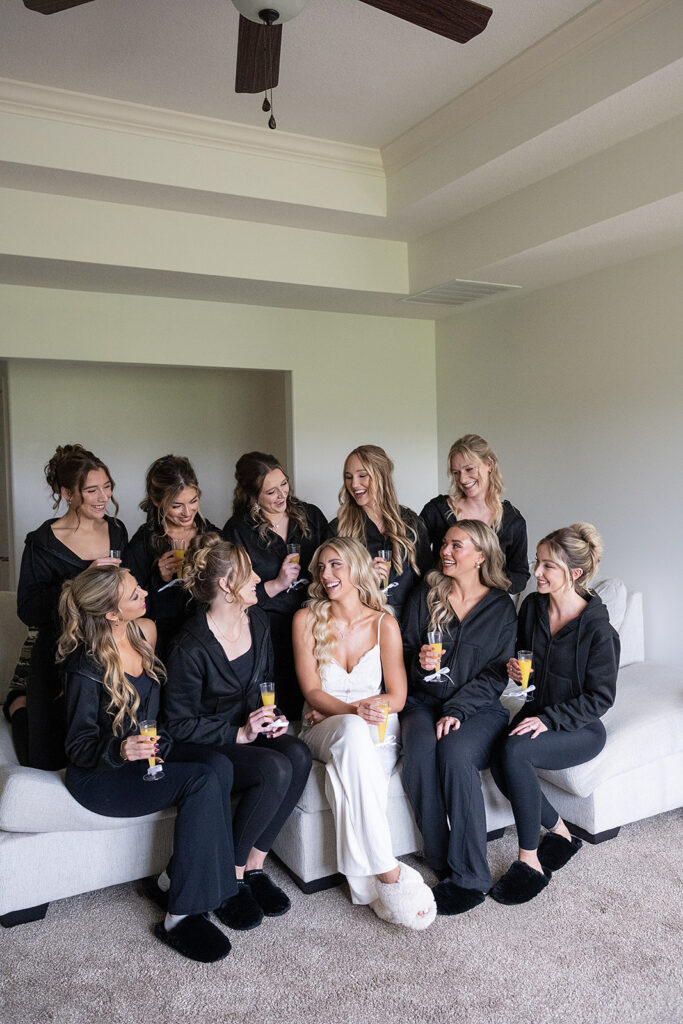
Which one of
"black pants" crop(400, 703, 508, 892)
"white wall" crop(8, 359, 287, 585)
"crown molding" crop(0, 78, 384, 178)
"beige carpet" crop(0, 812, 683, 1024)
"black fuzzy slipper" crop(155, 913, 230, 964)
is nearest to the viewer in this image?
"beige carpet" crop(0, 812, 683, 1024)

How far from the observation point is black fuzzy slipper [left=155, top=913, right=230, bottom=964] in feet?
8.73

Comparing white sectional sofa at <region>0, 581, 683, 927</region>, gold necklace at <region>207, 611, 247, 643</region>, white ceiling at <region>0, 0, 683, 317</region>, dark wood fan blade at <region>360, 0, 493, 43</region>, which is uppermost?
white ceiling at <region>0, 0, 683, 317</region>

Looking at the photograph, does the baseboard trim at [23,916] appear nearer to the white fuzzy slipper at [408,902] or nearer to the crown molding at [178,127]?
the white fuzzy slipper at [408,902]

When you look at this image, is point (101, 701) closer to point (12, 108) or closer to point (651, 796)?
point (651, 796)

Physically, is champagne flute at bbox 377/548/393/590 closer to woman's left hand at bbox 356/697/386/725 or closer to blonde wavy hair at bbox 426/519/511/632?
blonde wavy hair at bbox 426/519/511/632

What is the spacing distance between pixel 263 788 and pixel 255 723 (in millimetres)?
220

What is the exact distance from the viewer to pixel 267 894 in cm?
297

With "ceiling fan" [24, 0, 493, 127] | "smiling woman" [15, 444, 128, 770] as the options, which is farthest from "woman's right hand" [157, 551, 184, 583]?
"ceiling fan" [24, 0, 493, 127]

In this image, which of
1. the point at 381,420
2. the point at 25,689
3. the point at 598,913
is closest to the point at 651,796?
the point at 598,913

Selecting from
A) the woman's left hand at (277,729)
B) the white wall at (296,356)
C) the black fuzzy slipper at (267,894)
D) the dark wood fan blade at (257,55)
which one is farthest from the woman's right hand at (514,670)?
the white wall at (296,356)

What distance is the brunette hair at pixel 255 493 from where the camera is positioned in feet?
12.2

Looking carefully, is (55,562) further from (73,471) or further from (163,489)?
(163,489)

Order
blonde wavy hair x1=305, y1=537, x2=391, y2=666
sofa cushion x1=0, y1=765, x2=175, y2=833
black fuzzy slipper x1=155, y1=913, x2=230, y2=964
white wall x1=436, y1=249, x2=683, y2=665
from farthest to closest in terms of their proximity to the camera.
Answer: white wall x1=436, y1=249, x2=683, y2=665, blonde wavy hair x1=305, y1=537, x2=391, y2=666, sofa cushion x1=0, y1=765, x2=175, y2=833, black fuzzy slipper x1=155, y1=913, x2=230, y2=964

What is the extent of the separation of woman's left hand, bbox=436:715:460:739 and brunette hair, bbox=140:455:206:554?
1.28m
